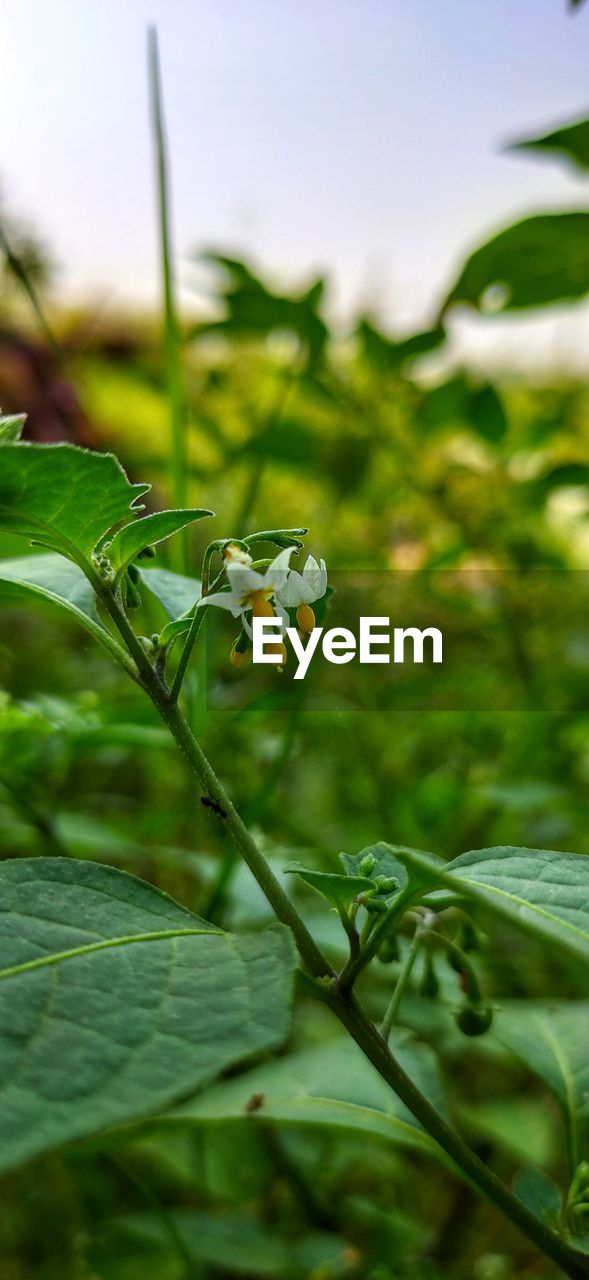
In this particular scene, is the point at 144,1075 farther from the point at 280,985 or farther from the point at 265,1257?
the point at 265,1257

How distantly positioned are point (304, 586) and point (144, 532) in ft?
0.28

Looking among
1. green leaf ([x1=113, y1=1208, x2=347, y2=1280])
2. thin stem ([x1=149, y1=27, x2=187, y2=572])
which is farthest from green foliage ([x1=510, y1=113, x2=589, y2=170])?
green leaf ([x1=113, y1=1208, x2=347, y2=1280])

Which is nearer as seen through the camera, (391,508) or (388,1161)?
(388,1161)

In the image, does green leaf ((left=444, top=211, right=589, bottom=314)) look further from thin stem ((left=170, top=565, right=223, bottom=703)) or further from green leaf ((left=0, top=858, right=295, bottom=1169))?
green leaf ((left=0, top=858, right=295, bottom=1169))

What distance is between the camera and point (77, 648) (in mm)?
1793

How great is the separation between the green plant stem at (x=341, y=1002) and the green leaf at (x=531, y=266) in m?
0.65

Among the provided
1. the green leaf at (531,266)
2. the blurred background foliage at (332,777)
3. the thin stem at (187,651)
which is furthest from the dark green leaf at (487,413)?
the thin stem at (187,651)

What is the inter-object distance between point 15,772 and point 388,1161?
58 cm

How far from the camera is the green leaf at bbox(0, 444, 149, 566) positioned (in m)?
0.35

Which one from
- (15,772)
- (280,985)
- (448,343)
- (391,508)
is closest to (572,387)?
(391,508)

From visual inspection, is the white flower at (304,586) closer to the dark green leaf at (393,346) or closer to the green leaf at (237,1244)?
the green leaf at (237,1244)

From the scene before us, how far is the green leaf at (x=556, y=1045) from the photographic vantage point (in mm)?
593

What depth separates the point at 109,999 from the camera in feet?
Answer: 1.07

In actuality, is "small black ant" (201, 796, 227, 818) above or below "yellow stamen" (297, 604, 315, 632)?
below
